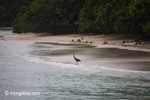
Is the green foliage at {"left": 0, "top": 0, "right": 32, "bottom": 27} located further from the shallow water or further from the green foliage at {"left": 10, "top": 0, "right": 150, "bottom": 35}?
the shallow water

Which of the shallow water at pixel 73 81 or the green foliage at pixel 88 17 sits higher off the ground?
the shallow water at pixel 73 81

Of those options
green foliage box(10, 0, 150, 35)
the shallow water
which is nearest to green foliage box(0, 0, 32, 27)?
green foliage box(10, 0, 150, 35)

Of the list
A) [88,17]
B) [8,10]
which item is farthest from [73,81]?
[8,10]

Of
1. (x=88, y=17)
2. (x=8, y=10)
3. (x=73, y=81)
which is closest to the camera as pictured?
(x=73, y=81)

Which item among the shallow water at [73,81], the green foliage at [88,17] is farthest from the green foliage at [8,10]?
the shallow water at [73,81]

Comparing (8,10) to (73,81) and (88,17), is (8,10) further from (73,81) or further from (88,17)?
(73,81)

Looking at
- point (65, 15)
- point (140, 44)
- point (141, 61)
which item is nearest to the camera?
point (141, 61)

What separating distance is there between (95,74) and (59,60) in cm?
655

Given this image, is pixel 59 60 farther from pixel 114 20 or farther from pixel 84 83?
pixel 114 20

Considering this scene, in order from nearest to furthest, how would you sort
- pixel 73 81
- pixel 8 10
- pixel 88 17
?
pixel 73 81, pixel 88 17, pixel 8 10

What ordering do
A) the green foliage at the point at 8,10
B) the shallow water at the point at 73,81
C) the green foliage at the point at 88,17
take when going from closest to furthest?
the shallow water at the point at 73,81 < the green foliage at the point at 88,17 < the green foliage at the point at 8,10

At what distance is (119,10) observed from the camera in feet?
138

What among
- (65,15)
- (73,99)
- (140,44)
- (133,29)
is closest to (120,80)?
(73,99)

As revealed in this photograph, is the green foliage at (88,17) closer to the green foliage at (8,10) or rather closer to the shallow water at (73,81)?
the shallow water at (73,81)
